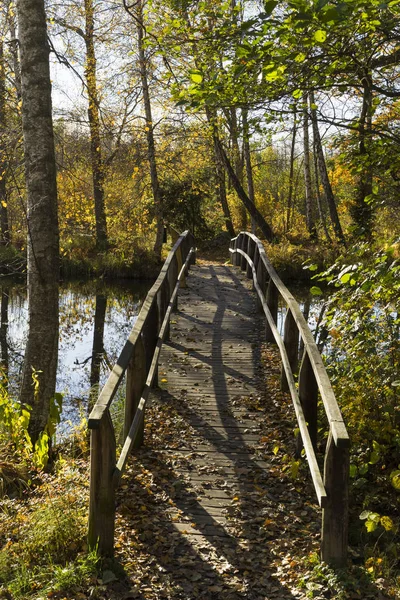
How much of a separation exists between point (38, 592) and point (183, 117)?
60.2 ft

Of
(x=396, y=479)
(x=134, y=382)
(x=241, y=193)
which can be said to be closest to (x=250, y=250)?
(x=241, y=193)

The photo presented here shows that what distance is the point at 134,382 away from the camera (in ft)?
18.0

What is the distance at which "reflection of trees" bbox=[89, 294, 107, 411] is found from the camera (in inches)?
443

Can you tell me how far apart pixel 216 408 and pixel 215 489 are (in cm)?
170

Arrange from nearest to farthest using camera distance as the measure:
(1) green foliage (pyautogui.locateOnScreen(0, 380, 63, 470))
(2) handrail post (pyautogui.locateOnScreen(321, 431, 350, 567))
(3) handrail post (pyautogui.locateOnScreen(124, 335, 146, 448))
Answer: (2) handrail post (pyautogui.locateOnScreen(321, 431, 350, 567)) < (3) handrail post (pyautogui.locateOnScreen(124, 335, 146, 448)) < (1) green foliage (pyautogui.locateOnScreen(0, 380, 63, 470))

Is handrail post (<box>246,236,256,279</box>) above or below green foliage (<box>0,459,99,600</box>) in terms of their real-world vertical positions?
above

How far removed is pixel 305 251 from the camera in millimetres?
23109

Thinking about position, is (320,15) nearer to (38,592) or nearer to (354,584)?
(354,584)

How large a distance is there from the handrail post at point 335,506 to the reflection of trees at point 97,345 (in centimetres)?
688

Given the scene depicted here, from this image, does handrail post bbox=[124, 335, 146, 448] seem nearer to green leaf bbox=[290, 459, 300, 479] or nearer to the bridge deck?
the bridge deck

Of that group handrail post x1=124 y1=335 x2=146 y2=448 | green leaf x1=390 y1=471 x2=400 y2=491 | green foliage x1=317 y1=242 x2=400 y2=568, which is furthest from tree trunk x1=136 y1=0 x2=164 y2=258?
green leaf x1=390 y1=471 x2=400 y2=491

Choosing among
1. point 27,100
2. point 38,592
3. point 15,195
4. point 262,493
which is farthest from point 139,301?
point 38,592

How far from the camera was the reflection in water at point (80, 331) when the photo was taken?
11.9m

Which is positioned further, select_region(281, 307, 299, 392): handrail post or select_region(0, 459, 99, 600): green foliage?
select_region(281, 307, 299, 392): handrail post
